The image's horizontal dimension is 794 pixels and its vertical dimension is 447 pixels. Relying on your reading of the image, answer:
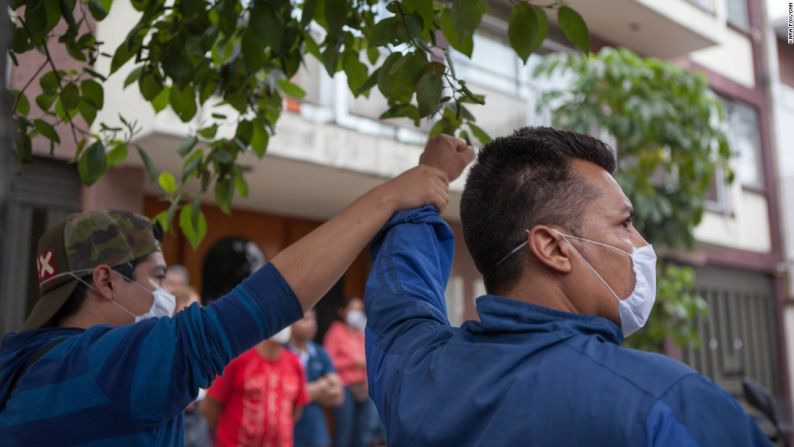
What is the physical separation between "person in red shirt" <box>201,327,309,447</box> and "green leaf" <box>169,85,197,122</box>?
2.76 metres

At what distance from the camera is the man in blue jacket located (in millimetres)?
1248

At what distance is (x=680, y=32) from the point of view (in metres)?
11.4

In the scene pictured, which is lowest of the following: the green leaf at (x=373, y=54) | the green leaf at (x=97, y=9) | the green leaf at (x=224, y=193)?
the green leaf at (x=224, y=193)

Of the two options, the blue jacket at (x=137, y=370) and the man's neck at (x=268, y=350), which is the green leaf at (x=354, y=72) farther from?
the man's neck at (x=268, y=350)

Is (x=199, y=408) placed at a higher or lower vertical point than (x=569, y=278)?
lower

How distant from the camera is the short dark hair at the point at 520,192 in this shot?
1605mm

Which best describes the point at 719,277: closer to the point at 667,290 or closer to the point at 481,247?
the point at 667,290

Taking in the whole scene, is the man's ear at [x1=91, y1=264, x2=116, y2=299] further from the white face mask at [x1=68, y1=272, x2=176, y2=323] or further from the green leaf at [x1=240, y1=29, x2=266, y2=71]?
the green leaf at [x1=240, y1=29, x2=266, y2=71]

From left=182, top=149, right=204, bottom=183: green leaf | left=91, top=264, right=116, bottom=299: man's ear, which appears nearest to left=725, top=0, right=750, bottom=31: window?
left=182, top=149, right=204, bottom=183: green leaf

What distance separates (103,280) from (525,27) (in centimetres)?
126

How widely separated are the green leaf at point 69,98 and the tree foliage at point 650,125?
626 centimetres

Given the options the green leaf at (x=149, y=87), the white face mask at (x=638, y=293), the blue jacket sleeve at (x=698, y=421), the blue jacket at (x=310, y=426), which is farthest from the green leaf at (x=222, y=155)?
the blue jacket at (x=310, y=426)

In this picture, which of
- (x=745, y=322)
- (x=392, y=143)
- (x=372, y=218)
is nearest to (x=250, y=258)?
(x=392, y=143)

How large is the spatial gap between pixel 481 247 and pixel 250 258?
7.70 metres
